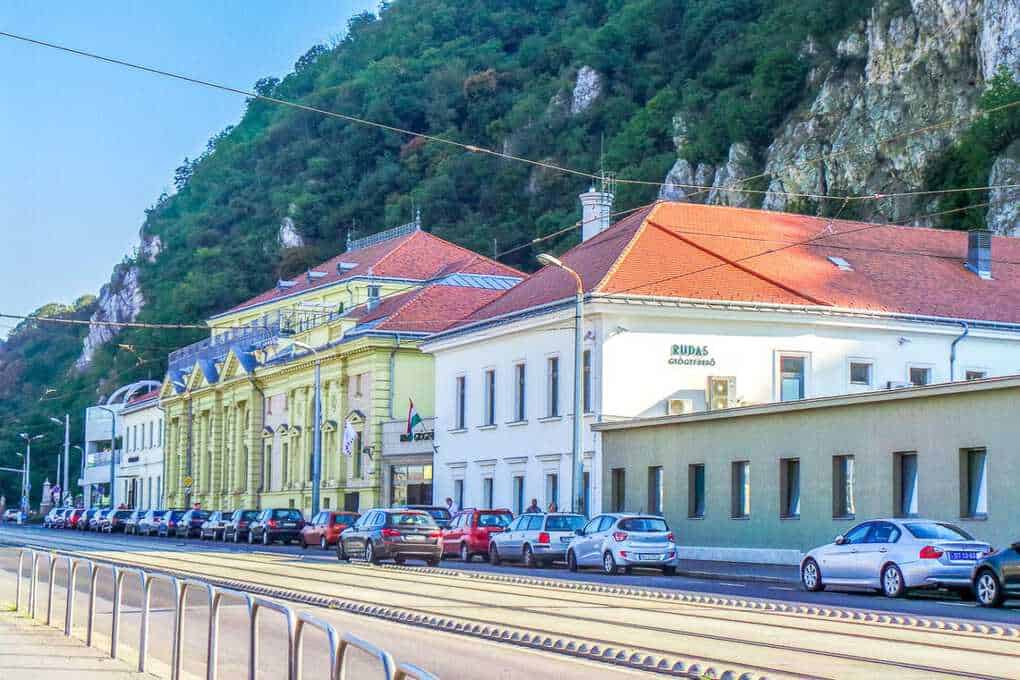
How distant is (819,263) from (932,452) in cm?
1927

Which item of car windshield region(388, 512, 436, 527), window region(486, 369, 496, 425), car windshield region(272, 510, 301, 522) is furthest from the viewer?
car windshield region(272, 510, 301, 522)

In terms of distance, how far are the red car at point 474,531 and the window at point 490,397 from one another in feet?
33.0

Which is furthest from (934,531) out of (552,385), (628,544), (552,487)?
(552,385)

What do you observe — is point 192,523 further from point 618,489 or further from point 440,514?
point 618,489

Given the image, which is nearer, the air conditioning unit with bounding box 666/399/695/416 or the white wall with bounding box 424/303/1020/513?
the white wall with bounding box 424/303/1020/513

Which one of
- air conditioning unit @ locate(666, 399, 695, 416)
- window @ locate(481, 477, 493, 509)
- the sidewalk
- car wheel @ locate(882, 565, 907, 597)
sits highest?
air conditioning unit @ locate(666, 399, 695, 416)

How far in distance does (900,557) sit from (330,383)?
45924 millimetres

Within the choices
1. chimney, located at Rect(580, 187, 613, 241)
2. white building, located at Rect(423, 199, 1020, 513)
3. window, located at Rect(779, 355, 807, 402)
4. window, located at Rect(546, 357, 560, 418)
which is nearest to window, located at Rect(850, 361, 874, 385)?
white building, located at Rect(423, 199, 1020, 513)

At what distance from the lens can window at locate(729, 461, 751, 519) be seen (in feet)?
132

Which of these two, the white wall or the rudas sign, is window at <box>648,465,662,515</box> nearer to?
the white wall

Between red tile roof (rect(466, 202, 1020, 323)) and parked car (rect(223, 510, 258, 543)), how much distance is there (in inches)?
502

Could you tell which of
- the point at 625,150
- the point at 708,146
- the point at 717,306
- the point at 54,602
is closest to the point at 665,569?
the point at 717,306

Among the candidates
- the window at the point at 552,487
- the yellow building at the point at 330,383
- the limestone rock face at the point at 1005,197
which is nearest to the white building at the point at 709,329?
the window at the point at 552,487

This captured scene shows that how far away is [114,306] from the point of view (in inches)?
6073
